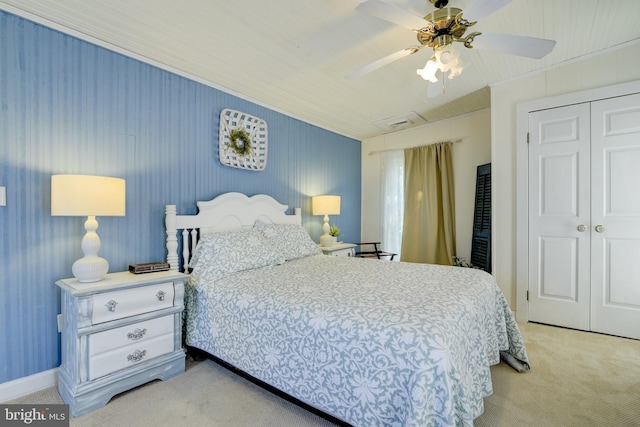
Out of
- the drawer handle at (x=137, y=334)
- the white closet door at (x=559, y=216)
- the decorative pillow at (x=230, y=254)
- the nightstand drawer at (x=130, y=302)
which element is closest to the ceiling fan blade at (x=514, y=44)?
the white closet door at (x=559, y=216)

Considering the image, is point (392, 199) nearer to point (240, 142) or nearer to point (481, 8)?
point (240, 142)

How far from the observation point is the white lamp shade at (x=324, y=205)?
386cm

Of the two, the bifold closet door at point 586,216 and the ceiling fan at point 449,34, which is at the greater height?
the ceiling fan at point 449,34

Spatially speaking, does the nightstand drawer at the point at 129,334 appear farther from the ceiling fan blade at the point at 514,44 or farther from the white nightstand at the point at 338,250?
the ceiling fan blade at the point at 514,44

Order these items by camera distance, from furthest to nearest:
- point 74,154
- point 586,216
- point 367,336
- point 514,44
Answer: point 586,216 → point 74,154 → point 514,44 → point 367,336

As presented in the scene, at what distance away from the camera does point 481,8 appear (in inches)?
57.8

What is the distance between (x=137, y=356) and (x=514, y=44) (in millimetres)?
3090

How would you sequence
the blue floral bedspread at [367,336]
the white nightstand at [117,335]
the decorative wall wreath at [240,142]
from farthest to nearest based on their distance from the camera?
the decorative wall wreath at [240,142] < the white nightstand at [117,335] < the blue floral bedspread at [367,336]

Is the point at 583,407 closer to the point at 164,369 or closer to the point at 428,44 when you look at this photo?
the point at 428,44

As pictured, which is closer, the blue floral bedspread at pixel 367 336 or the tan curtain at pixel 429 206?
the blue floral bedspread at pixel 367 336

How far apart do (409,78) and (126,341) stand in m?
3.20

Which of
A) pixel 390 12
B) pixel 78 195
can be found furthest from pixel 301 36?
pixel 78 195

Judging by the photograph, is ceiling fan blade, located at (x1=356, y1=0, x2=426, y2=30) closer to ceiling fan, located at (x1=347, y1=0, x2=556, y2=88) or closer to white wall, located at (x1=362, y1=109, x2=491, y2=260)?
ceiling fan, located at (x1=347, y1=0, x2=556, y2=88)

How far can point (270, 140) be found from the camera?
3461mm
